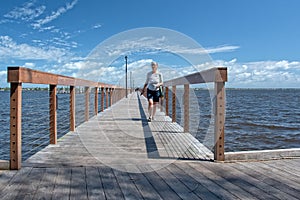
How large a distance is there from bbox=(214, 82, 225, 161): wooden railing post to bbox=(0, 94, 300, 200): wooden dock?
12cm

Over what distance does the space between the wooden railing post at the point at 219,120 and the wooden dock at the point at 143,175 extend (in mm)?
115

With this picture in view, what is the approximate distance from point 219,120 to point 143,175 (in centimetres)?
101

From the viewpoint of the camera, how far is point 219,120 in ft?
9.39

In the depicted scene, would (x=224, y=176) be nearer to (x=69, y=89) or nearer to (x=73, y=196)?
(x=73, y=196)

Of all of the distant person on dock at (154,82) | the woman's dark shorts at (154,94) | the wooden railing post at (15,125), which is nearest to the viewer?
the wooden railing post at (15,125)

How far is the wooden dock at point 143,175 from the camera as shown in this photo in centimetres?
201

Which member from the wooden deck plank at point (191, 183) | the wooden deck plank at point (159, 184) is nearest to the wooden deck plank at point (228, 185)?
the wooden deck plank at point (191, 183)

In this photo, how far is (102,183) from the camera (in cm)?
221

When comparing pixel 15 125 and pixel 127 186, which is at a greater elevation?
pixel 15 125

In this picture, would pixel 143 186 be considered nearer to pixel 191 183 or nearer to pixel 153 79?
pixel 191 183

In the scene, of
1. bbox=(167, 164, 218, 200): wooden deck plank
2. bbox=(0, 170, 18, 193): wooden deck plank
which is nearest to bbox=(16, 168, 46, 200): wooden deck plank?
bbox=(0, 170, 18, 193): wooden deck plank

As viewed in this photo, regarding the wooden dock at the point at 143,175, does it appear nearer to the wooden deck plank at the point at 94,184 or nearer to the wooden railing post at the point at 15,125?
the wooden deck plank at the point at 94,184

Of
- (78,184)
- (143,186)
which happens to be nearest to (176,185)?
(143,186)

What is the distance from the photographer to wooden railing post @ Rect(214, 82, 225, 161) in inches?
111
